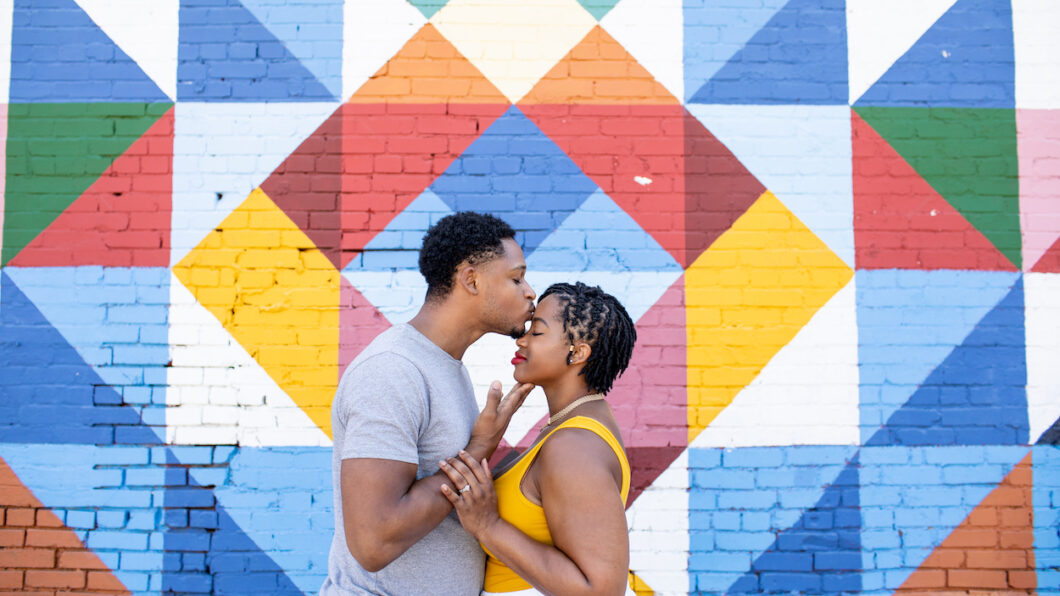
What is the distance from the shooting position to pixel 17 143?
3.69 meters

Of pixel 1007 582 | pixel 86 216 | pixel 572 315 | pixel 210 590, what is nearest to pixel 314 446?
pixel 210 590

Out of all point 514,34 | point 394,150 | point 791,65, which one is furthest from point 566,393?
point 791,65

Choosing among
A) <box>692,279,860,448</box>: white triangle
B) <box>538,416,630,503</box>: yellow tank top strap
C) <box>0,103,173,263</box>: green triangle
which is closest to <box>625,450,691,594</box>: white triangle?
<box>692,279,860,448</box>: white triangle

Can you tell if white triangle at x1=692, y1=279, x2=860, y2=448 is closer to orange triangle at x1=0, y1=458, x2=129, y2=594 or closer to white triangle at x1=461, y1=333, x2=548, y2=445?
white triangle at x1=461, y1=333, x2=548, y2=445

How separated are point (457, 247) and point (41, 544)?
2.95 metres

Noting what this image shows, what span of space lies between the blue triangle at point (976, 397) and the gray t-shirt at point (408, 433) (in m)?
2.54

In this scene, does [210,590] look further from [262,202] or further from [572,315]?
[572,315]

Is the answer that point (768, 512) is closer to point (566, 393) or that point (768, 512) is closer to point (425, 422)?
point (566, 393)

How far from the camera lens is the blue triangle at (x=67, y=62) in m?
3.69

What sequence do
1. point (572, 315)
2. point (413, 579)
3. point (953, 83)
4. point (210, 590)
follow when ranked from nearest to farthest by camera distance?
1. point (413, 579)
2. point (572, 315)
3. point (210, 590)
4. point (953, 83)

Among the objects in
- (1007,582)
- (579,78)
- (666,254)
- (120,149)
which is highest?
(579,78)

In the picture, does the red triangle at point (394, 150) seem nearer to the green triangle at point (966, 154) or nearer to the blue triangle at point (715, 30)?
the blue triangle at point (715, 30)

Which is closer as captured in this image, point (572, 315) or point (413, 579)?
point (413, 579)

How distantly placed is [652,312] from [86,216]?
302 cm
